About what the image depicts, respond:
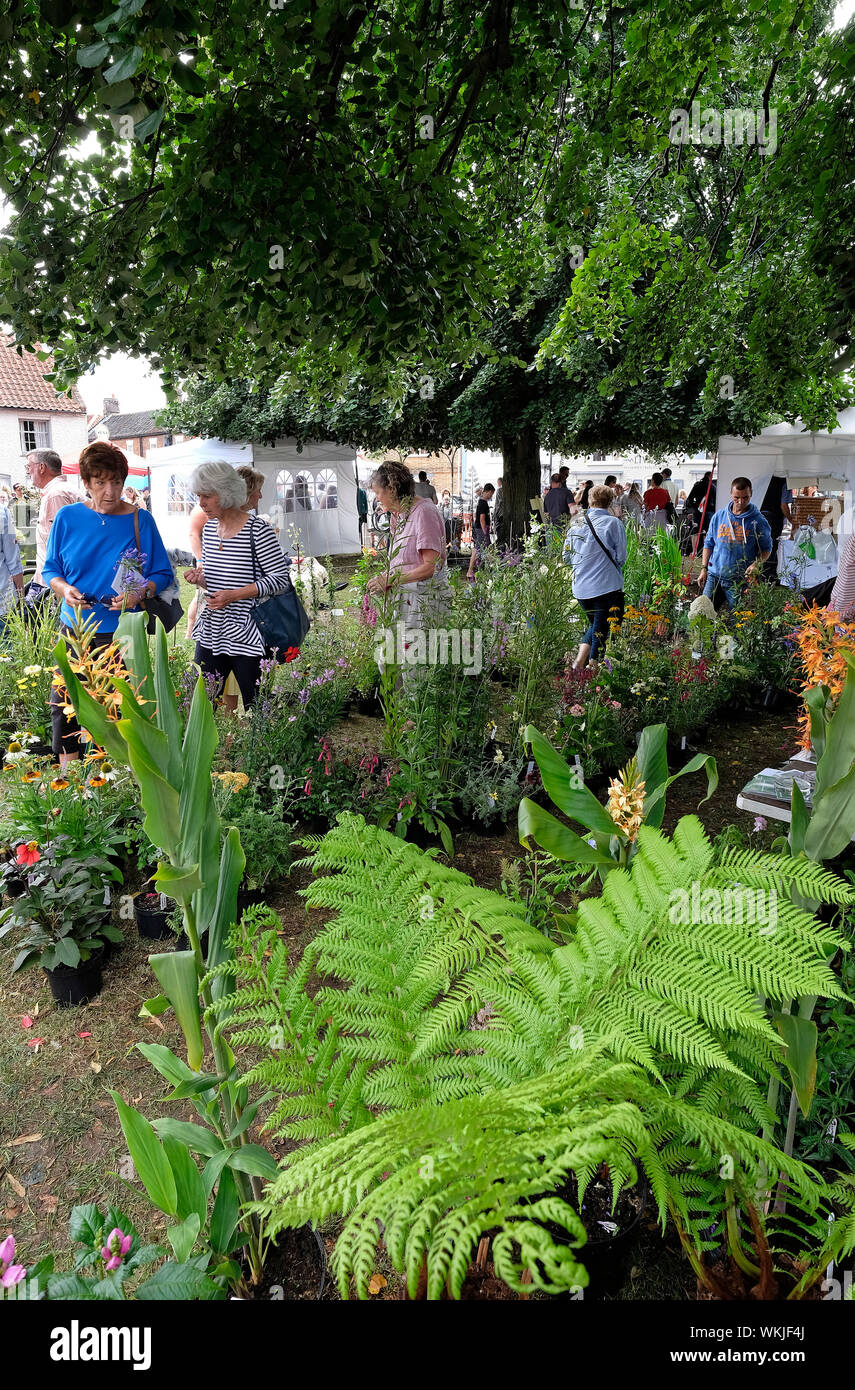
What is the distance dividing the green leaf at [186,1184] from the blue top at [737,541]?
7.34 metres

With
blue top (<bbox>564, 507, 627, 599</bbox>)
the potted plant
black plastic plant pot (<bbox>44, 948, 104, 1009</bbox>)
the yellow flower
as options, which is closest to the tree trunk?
blue top (<bbox>564, 507, 627, 599</bbox>)

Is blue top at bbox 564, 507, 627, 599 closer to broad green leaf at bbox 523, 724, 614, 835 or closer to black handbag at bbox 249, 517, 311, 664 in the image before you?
black handbag at bbox 249, 517, 311, 664

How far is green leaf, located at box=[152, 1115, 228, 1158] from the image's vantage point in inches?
62.2

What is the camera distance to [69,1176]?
221 cm

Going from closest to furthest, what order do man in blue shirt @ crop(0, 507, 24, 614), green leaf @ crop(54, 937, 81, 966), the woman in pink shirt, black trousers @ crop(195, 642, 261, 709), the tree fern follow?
the tree fern < green leaf @ crop(54, 937, 81, 966) < black trousers @ crop(195, 642, 261, 709) < the woman in pink shirt < man in blue shirt @ crop(0, 507, 24, 614)

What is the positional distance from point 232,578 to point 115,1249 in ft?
11.1

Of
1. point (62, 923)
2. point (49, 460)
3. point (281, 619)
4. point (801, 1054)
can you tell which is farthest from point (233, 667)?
point (801, 1054)

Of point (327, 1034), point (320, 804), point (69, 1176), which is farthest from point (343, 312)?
point (69, 1176)

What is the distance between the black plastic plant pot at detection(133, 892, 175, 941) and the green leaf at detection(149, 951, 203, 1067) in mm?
1704

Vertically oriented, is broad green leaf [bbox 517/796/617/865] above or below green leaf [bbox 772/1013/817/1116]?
above

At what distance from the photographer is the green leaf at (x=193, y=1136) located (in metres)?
1.58

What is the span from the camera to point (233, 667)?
4371 mm
